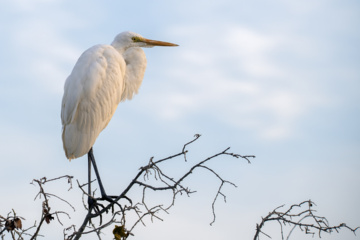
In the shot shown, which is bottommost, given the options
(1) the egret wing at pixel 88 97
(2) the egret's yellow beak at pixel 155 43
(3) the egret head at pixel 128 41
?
(1) the egret wing at pixel 88 97

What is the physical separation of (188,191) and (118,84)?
8.01 ft

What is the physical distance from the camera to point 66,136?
5121 mm

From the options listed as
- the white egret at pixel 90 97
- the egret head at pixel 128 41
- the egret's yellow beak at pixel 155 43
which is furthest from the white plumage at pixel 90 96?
the egret's yellow beak at pixel 155 43

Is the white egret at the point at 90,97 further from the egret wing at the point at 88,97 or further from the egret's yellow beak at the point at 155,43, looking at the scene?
the egret's yellow beak at the point at 155,43

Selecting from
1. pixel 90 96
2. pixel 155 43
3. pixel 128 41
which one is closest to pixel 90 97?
pixel 90 96

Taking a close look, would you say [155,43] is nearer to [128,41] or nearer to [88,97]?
[128,41]

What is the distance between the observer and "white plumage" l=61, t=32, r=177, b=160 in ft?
16.8

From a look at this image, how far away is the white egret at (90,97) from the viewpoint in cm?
512

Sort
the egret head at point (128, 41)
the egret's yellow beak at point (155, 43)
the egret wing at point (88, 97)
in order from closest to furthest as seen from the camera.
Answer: the egret wing at point (88, 97) → the egret head at point (128, 41) → the egret's yellow beak at point (155, 43)

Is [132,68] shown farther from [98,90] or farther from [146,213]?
[146,213]


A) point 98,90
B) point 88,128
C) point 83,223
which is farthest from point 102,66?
point 83,223

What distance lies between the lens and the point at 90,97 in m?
5.23

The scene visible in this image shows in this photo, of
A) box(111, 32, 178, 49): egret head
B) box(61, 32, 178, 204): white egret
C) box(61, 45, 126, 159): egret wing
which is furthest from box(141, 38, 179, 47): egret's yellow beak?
box(61, 45, 126, 159): egret wing

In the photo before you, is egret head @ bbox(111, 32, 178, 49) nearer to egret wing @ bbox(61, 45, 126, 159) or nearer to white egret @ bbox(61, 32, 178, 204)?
white egret @ bbox(61, 32, 178, 204)
